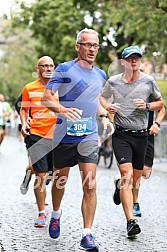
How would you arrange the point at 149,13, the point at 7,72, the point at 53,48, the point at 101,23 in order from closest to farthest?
the point at 149,13, the point at 101,23, the point at 53,48, the point at 7,72

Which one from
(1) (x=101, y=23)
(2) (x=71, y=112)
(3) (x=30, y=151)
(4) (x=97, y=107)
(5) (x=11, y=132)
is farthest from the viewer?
(5) (x=11, y=132)

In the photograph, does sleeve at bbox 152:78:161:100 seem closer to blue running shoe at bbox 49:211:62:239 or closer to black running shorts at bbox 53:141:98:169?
black running shorts at bbox 53:141:98:169

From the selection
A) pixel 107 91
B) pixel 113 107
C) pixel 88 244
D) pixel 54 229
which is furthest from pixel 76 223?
pixel 88 244

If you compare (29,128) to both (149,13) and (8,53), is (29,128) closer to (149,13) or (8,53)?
(149,13)

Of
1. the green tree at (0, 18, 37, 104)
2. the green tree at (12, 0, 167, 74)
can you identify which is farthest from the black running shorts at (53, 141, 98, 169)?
the green tree at (0, 18, 37, 104)

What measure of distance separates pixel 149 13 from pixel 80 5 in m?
10.7

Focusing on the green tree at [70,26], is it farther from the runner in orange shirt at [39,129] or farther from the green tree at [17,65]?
the green tree at [17,65]

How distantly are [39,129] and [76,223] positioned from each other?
1.18 metres

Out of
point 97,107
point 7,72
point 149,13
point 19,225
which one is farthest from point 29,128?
point 7,72

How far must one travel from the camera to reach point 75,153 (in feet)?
21.0

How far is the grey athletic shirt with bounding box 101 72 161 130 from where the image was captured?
290 inches

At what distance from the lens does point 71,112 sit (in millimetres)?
6047

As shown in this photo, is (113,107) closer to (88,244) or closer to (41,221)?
(41,221)

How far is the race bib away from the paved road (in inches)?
41.2
